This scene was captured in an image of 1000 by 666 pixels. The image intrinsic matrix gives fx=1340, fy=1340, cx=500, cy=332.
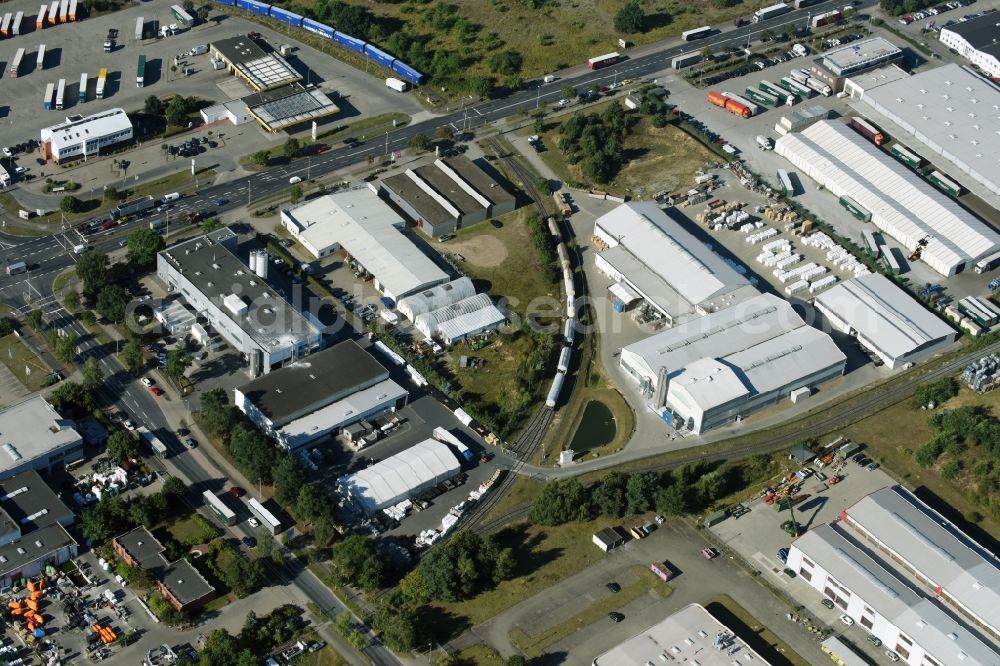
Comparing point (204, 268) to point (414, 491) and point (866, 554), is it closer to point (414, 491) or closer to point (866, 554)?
point (414, 491)

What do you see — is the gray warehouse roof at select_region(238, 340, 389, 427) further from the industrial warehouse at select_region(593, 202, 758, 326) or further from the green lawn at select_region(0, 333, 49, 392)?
the industrial warehouse at select_region(593, 202, 758, 326)

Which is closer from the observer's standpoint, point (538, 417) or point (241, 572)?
point (241, 572)

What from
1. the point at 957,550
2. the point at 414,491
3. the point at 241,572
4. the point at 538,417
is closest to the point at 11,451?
the point at 241,572

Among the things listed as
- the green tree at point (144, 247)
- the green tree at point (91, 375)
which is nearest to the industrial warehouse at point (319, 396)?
the green tree at point (91, 375)

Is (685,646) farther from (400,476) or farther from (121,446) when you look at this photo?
(121,446)

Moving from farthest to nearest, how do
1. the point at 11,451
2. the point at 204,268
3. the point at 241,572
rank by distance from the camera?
the point at 204,268 < the point at 11,451 < the point at 241,572

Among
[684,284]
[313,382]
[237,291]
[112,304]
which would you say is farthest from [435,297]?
[112,304]

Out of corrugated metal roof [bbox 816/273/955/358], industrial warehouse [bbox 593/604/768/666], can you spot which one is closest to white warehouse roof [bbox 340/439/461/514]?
industrial warehouse [bbox 593/604/768/666]
